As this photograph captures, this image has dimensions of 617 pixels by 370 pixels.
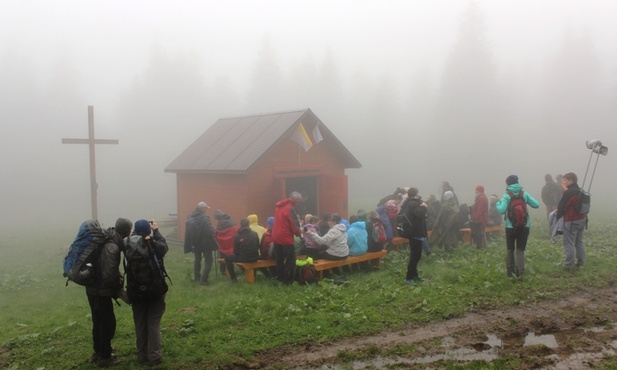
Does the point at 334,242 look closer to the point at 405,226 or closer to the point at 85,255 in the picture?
the point at 405,226

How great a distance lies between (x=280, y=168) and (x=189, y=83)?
48664 millimetres

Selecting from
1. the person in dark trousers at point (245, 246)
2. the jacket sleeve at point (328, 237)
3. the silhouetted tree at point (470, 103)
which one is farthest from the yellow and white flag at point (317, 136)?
the silhouetted tree at point (470, 103)

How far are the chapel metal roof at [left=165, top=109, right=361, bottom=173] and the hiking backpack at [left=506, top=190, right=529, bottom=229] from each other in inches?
319

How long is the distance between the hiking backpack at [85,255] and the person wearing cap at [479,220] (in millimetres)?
9633

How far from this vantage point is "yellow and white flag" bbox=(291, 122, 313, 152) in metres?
16.0

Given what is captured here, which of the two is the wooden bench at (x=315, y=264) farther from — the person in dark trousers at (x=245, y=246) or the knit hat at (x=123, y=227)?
the knit hat at (x=123, y=227)

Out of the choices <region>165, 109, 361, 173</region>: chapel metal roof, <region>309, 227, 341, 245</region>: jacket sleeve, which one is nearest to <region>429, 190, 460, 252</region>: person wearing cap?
<region>309, 227, 341, 245</region>: jacket sleeve

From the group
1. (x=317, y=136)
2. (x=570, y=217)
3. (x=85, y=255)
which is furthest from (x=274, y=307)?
(x=317, y=136)

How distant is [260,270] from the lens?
1083cm

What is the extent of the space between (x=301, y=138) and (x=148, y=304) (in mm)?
10709

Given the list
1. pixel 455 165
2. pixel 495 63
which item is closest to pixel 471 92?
pixel 495 63

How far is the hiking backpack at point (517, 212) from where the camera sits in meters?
8.90

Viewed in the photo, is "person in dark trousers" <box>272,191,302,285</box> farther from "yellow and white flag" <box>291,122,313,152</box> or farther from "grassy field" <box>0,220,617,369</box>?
"yellow and white flag" <box>291,122,313,152</box>

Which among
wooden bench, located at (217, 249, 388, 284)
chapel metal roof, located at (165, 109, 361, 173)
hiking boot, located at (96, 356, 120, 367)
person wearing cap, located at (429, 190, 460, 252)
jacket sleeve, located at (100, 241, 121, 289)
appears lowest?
hiking boot, located at (96, 356, 120, 367)
